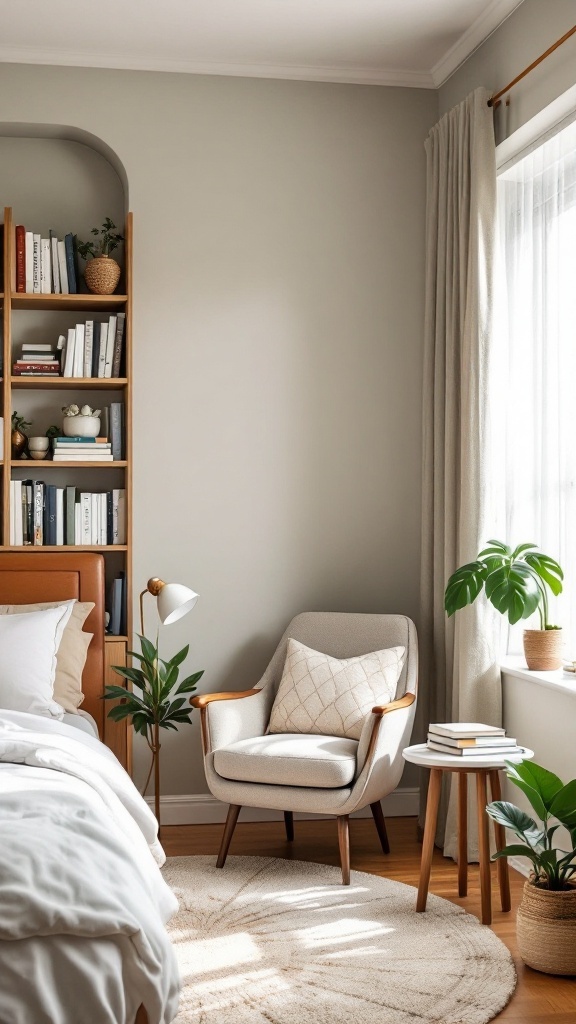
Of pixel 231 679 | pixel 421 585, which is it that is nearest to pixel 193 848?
pixel 231 679

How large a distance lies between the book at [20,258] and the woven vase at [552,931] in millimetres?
3022

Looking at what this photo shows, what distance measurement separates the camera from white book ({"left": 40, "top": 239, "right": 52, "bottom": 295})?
420cm

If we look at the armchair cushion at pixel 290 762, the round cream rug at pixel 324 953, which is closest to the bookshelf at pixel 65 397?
the armchair cushion at pixel 290 762

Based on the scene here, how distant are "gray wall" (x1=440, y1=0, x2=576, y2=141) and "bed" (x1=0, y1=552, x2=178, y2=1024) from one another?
105 inches

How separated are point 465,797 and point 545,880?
0.60 m

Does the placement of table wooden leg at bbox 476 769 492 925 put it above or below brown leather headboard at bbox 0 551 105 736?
below

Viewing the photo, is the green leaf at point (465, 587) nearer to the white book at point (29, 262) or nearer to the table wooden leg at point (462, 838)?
the table wooden leg at point (462, 838)

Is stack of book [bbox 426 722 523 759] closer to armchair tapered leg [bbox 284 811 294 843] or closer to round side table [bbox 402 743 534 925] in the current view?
round side table [bbox 402 743 534 925]

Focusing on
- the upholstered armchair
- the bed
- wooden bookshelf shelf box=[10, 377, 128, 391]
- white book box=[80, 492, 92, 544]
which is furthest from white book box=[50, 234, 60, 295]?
the bed

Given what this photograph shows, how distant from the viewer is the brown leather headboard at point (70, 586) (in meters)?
4.05

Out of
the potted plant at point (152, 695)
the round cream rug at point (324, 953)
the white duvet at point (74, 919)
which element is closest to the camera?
the white duvet at point (74, 919)

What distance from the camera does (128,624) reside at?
421 centimetres

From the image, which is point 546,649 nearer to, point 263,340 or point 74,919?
point 263,340

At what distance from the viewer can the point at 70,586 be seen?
13.4 feet
